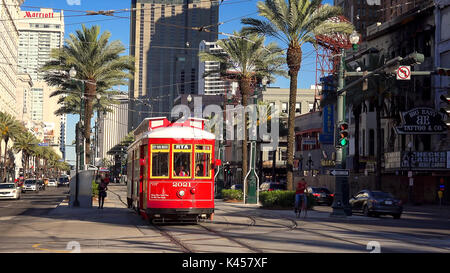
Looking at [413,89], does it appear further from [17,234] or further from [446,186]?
[17,234]

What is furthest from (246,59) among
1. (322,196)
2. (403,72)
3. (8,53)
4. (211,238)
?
(8,53)

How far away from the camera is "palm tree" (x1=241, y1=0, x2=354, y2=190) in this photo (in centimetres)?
3597

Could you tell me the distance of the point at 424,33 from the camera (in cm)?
5825

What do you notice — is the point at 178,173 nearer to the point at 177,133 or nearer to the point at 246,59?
the point at 177,133

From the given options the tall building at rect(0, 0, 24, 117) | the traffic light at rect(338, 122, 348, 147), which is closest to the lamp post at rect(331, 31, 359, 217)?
the traffic light at rect(338, 122, 348, 147)

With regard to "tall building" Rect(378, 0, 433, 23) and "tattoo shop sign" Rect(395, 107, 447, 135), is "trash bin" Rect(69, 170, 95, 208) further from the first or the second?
"tall building" Rect(378, 0, 433, 23)

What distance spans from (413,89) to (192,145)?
39671 millimetres

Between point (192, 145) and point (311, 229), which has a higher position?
point (192, 145)

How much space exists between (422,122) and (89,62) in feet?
86.5

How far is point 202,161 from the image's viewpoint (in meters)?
22.5

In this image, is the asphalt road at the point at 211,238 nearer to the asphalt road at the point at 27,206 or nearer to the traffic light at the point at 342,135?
the traffic light at the point at 342,135

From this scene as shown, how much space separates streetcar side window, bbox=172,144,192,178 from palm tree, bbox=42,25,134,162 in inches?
859
